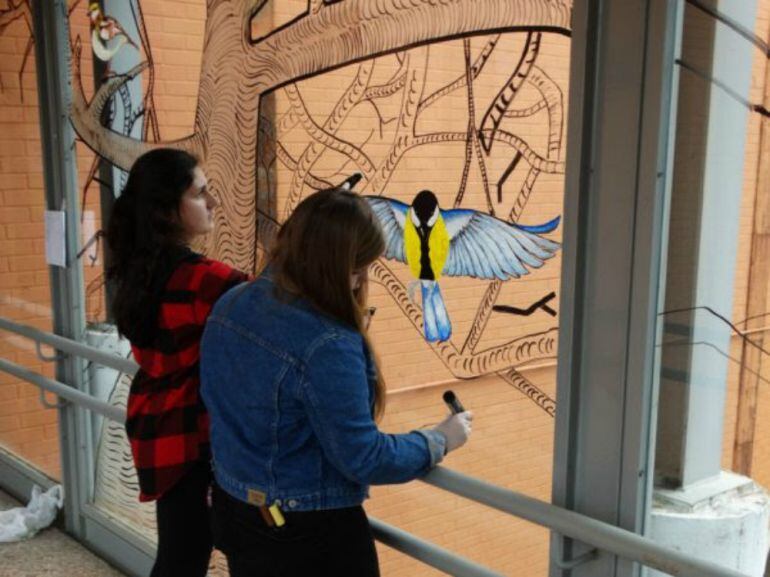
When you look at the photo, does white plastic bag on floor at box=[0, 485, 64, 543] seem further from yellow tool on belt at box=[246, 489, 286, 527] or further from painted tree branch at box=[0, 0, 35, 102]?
yellow tool on belt at box=[246, 489, 286, 527]

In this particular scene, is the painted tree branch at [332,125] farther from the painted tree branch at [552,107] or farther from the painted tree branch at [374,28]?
the painted tree branch at [552,107]

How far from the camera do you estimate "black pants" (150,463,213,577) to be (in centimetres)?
217

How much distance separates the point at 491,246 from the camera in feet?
6.36

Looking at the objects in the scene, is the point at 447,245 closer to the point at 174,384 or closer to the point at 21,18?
the point at 174,384

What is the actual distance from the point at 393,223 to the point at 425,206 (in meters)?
0.13

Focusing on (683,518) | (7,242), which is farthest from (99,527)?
(683,518)

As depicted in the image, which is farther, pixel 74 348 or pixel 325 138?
pixel 74 348

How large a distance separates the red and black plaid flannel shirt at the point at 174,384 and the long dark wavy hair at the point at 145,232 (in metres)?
0.04

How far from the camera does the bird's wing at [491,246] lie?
1.85 metres

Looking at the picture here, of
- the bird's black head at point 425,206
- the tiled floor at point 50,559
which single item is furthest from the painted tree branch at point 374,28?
the tiled floor at point 50,559

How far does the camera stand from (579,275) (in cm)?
170

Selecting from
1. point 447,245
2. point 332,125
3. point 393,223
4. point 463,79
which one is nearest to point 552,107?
point 463,79

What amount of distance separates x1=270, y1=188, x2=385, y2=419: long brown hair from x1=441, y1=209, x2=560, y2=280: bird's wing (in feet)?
1.22

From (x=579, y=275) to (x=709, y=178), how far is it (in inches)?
11.7
